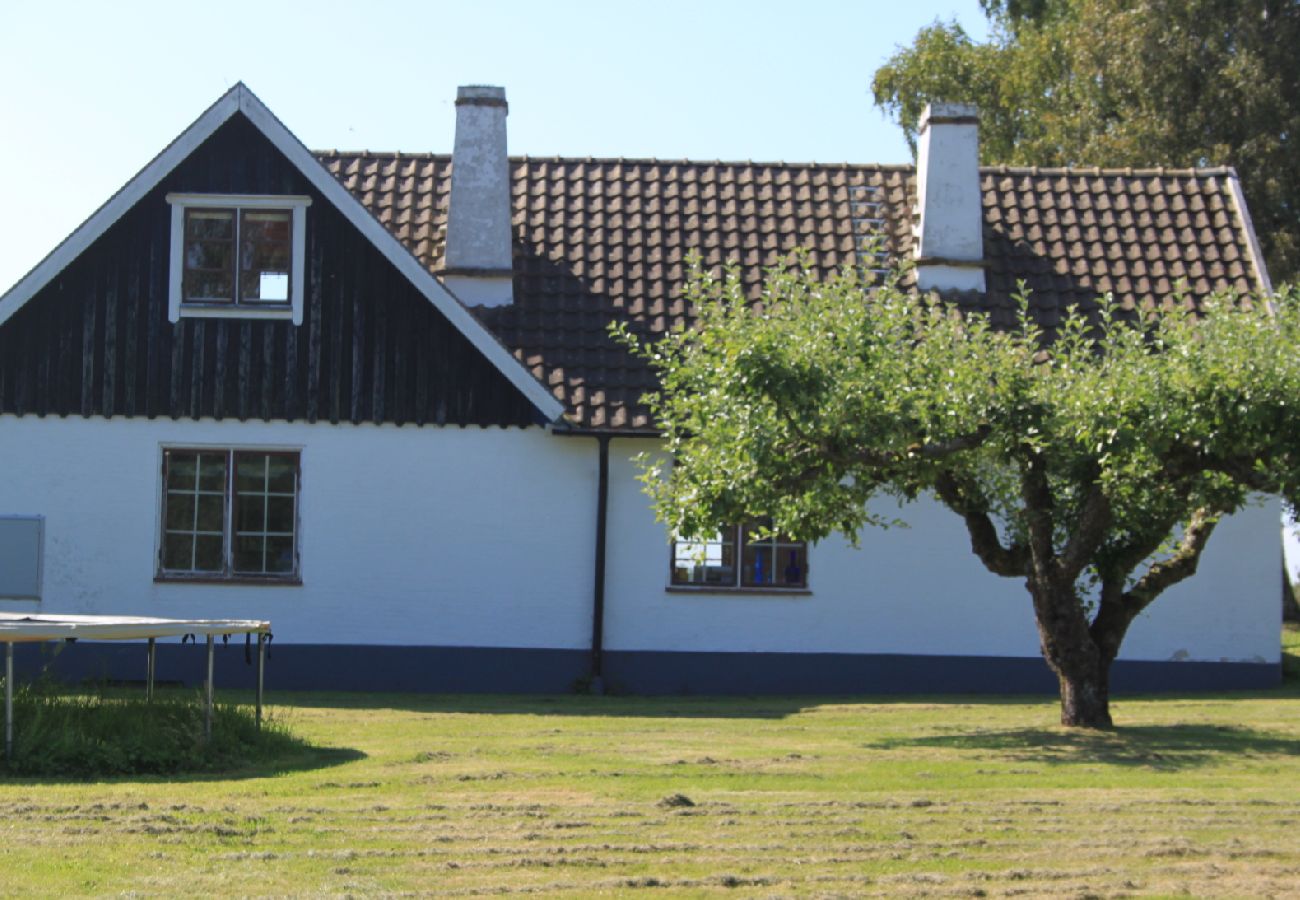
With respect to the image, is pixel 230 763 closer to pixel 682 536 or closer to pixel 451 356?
pixel 682 536

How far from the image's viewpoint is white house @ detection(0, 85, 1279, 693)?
18.6 m

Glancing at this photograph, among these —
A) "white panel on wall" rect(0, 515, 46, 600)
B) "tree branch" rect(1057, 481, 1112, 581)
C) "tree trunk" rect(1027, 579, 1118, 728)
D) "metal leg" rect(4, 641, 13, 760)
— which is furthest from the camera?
"white panel on wall" rect(0, 515, 46, 600)

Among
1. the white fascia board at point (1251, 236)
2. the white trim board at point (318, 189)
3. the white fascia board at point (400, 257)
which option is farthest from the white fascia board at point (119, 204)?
the white fascia board at point (1251, 236)

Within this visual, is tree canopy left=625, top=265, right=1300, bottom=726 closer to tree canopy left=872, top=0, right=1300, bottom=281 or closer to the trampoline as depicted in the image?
the trampoline

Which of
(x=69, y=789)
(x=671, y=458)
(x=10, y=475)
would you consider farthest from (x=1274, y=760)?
(x=10, y=475)

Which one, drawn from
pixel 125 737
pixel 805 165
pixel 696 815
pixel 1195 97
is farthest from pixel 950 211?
pixel 1195 97

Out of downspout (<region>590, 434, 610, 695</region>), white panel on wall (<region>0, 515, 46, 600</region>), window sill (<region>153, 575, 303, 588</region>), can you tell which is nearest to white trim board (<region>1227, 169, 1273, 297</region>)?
downspout (<region>590, 434, 610, 695</region>)

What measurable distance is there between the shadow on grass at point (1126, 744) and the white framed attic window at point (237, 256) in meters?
8.66

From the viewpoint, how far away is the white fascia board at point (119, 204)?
18.4 m

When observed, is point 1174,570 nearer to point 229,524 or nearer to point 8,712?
point 8,712

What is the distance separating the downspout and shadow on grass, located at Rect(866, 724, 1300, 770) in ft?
16.3

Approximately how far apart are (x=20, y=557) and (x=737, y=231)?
9126mm

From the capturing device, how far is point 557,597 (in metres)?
18.9

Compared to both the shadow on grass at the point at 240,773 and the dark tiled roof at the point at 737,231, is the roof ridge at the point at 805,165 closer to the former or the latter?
the dark tiled roof at the point at 737,231
